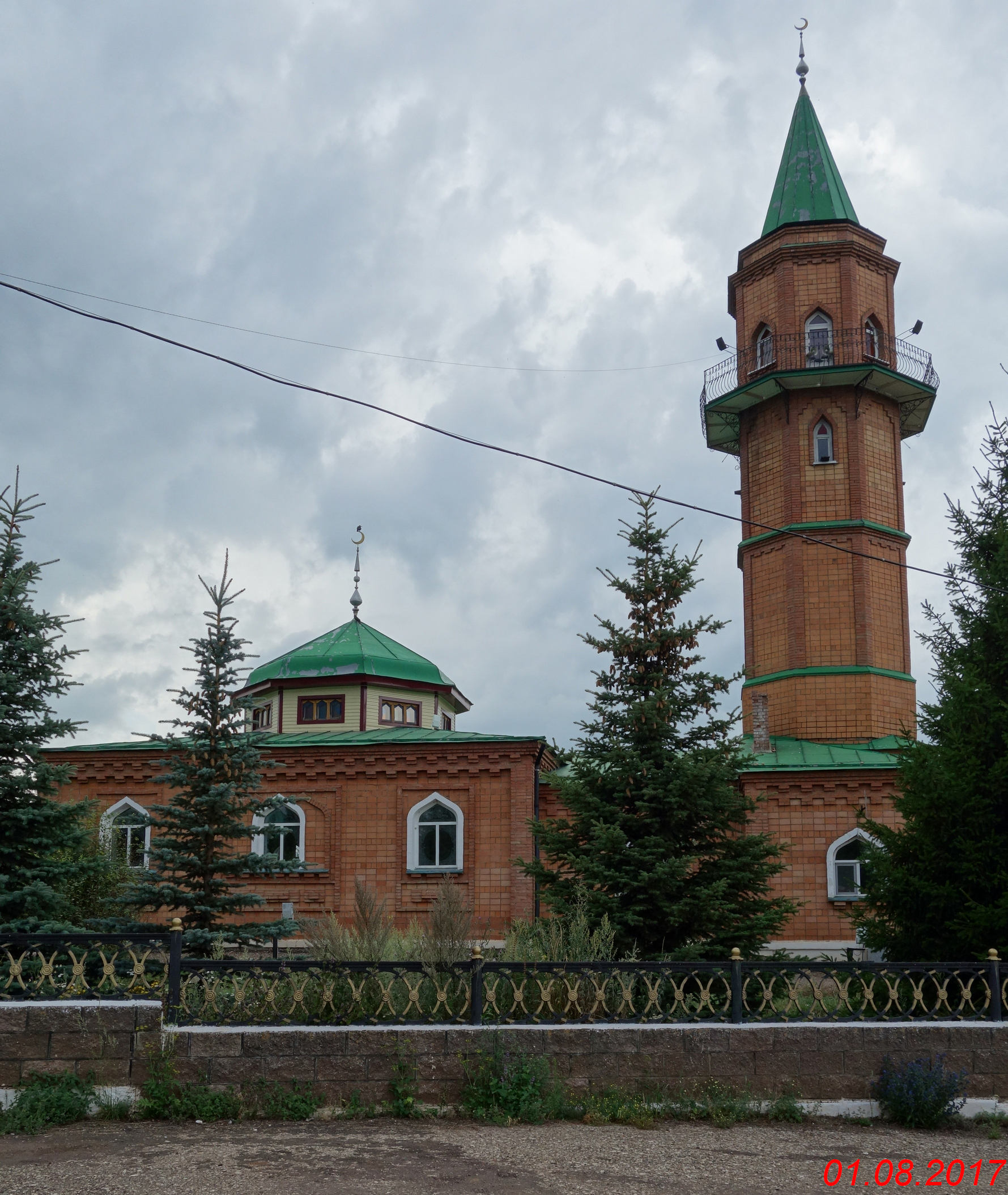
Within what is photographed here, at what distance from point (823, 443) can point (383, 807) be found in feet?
38.4

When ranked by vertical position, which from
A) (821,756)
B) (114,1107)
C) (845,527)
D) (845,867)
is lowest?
(114,1107)

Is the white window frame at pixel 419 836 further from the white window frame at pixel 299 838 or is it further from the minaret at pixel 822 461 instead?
the minaret at pixel 822 461

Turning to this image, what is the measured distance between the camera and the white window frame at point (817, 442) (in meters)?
22.9

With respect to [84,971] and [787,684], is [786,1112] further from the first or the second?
[787,684]

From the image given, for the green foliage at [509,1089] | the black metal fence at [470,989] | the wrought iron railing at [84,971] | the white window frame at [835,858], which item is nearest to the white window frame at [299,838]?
the white window frame at [835,858]

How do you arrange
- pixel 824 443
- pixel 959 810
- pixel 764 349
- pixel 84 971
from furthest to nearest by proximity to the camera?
1. pixel 764 349
2. pixel 824 443
3. pixel 959 810
4. pixel 84 971

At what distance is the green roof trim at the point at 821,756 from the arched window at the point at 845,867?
1232 millimetres

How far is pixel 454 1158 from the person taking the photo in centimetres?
682

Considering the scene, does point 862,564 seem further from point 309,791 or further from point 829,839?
point 309,791

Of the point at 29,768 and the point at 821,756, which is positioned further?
the point at 821,756

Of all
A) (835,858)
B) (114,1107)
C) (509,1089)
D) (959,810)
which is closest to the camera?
(114,1107)

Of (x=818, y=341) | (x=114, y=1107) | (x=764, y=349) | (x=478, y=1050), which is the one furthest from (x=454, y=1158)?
(x=764, y=349)

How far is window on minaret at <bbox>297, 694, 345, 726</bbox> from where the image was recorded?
2706 cm

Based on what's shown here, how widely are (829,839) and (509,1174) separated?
1406cm
